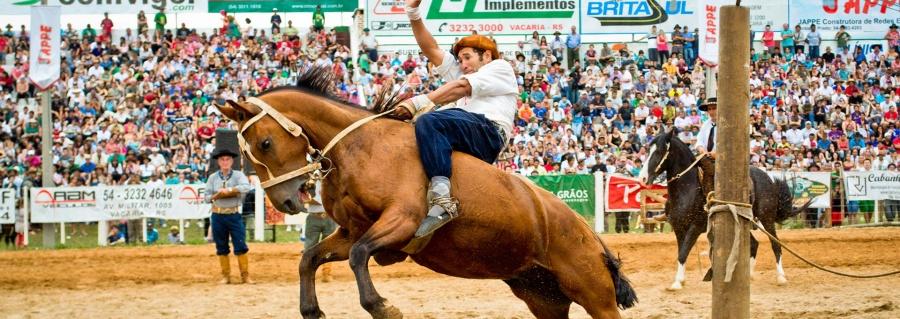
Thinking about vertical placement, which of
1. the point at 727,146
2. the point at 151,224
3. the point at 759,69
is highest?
the point at 759,69

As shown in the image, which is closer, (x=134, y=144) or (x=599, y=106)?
(x=134, y=144)

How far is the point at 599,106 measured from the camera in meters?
26.7

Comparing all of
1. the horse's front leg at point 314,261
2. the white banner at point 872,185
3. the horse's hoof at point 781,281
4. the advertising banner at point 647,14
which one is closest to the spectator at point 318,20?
the advertising banner at point 647,14

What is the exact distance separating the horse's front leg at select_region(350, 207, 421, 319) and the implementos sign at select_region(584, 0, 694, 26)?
25849 mm

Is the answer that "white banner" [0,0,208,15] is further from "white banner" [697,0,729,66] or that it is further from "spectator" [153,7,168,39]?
"white banner" [697,0,729,66]

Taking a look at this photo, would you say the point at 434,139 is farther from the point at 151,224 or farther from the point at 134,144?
the point at 134,144

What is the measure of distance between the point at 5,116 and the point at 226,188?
48.1 feet

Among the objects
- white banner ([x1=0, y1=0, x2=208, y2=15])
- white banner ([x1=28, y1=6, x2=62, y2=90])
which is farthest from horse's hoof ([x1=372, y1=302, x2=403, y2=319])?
white banner ([x1=0, y1=0, x2=208, y2=15])

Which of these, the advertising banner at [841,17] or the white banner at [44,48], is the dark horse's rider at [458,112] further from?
the advertising banner at [841,17]

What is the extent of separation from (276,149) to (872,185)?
16931mm

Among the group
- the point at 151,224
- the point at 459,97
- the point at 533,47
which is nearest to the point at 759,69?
the point at 533,47

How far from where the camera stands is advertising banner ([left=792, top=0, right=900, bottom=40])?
1249 inches

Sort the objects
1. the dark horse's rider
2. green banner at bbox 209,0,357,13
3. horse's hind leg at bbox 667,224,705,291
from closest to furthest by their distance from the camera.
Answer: the dark horse's rider
horse's hind leg at bbox 667,224,705,291
green banner at bbox 209,0,357,13

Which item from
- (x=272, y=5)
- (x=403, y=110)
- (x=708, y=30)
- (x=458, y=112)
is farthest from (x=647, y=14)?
(x=403, y=110)
